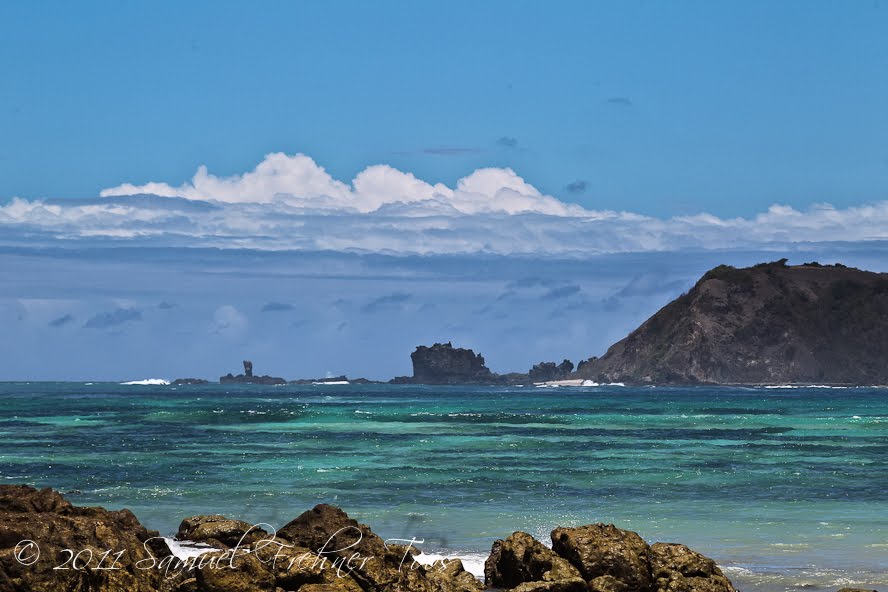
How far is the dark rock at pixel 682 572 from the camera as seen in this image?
18750 millimetres

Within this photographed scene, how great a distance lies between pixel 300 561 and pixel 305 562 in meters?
0.08

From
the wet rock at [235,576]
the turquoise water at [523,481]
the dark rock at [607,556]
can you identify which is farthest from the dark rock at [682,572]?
the wet rock at [235,576]

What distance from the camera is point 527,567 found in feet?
63.6

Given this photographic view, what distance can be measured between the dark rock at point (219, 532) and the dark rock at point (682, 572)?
6.46 m

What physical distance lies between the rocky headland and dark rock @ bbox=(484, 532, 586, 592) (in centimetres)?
2

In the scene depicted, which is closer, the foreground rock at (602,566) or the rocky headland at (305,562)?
the rocky headland at (305,562)

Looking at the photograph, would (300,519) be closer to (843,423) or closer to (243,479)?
(243,479)

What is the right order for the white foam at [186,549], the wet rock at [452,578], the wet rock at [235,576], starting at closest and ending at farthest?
the wet rock at [235,576]
the wet rock at [452,578]
the white foam at [186,549]

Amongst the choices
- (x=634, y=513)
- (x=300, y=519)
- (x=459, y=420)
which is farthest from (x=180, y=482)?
(x=459, y=420)

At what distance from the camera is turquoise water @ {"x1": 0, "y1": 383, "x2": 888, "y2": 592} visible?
2611cm

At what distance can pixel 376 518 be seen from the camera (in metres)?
29.6

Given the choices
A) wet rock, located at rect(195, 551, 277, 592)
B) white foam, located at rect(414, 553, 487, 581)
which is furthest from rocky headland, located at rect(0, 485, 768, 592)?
white foam, located at rect(414, 553, 487, 581)

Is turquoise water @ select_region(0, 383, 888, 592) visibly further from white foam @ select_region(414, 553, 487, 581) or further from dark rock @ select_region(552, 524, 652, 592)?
dark rock @ select_region(552, 524, 652, 592)

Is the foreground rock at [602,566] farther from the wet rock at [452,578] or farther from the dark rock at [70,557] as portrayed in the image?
the dark rock at [70,557]
